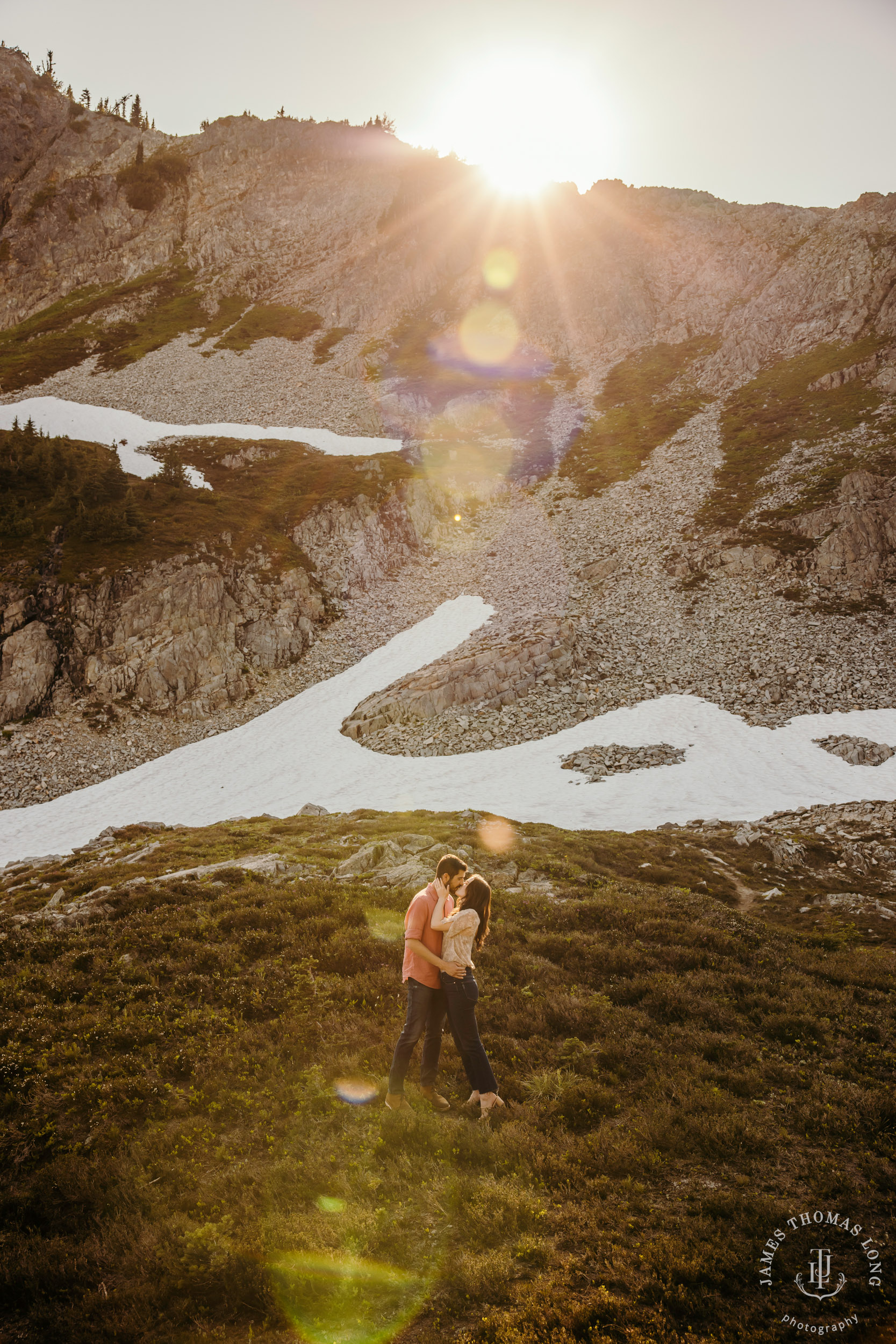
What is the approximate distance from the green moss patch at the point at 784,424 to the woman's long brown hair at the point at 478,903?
53.5 meters

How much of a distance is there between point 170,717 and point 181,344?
263 ft

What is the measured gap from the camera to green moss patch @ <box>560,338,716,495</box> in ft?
228

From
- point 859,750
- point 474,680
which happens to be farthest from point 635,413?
point 859,750

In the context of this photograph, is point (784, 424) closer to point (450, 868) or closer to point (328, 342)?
point (328, 342)

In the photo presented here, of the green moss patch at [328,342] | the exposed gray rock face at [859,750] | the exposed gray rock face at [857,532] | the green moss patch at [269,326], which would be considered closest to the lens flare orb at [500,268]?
the green moss patch at [328,342]

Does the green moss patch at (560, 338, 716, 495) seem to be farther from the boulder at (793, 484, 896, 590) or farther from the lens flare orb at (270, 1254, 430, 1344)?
the lens flare orb at (270, 1254, 430, 1344)

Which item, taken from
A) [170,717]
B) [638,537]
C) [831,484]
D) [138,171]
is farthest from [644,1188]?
[138,171]

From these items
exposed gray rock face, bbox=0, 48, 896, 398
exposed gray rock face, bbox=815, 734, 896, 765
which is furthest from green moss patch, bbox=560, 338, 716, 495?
exposed gray rock face, bbox=815, 734, 896, 765

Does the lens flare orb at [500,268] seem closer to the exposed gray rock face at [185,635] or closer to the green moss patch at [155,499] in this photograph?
the green moss patch at [155,499]

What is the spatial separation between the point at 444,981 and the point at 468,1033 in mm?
726

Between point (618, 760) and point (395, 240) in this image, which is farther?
point (395, 240)

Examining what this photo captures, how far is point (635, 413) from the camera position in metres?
79.6

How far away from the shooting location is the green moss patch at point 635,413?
69438mm

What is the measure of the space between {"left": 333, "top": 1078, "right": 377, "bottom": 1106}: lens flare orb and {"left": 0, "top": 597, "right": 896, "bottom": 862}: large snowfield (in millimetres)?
17626
